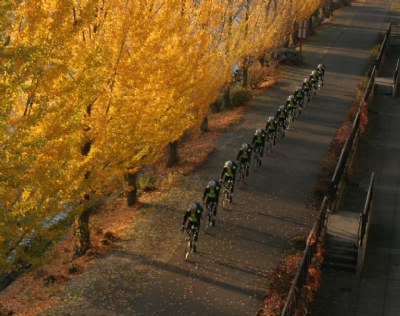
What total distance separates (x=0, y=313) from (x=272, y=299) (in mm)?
5890

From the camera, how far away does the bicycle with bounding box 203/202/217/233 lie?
58.0 ft

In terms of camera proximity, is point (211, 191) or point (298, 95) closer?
point (211, 191)

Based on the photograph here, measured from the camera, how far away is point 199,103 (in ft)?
76.9

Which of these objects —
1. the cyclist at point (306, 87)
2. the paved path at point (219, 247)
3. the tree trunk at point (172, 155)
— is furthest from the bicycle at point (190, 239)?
the cyclist at point (306, 87)

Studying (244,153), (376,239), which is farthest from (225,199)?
(376,239)

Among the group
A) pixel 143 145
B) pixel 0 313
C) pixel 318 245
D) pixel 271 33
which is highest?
pixel 271 33

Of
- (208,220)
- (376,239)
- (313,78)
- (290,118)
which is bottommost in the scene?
(376,239)

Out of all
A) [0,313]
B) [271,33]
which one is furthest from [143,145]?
[271,33]

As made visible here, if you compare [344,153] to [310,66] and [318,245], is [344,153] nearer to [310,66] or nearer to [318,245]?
[318,245]

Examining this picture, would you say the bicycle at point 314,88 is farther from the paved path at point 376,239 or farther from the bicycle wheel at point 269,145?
the bicycle wheel at point 269,145

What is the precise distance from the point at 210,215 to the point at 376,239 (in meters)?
4.51

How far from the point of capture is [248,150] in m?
20.4

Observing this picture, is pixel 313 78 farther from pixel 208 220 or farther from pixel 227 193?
pixel 208 220

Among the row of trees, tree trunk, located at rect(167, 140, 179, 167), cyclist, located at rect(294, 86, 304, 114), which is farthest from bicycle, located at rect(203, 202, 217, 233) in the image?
cyclist, located at rect(294, 86, 304, 114)
